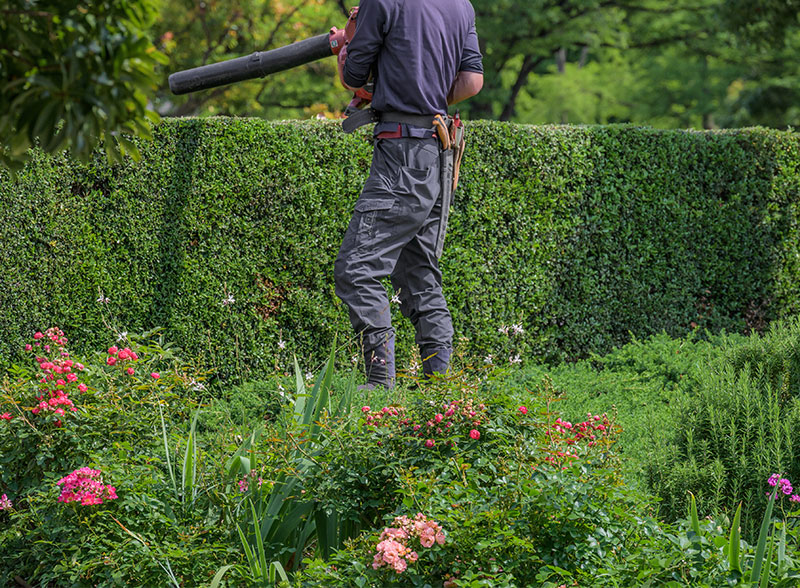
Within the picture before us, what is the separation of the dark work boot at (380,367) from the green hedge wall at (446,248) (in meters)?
0.85

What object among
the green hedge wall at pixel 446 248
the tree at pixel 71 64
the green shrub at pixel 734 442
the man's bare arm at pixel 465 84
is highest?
the man's bare arm at pixel 465 84

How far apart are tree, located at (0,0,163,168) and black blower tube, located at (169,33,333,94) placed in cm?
292

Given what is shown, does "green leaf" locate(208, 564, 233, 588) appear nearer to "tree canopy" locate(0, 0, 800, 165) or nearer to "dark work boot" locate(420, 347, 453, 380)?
"tree canopy" locate(0, 0, 800, 165)

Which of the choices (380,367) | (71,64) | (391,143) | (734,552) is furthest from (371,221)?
(71,64)

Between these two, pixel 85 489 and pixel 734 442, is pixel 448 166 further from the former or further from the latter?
pixel 85 489

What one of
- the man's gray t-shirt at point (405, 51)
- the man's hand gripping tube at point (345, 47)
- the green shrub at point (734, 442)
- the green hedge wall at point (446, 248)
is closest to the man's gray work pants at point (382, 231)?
the man's gray t-shirt at point (405, 51)

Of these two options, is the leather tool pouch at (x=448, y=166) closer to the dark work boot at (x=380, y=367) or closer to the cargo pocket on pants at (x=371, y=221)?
the cargo pocket on pants at (x=371, y=221)

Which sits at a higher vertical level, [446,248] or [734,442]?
[446,248]

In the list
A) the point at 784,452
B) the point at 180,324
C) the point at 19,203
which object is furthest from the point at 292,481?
the point at 19,203

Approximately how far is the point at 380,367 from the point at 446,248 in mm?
1811

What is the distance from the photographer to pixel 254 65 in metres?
4.60

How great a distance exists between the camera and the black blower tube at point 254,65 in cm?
458

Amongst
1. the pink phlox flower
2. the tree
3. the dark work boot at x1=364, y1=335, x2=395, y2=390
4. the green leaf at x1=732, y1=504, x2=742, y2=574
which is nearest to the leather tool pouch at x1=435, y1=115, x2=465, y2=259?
the dark work boot at x1=364, y1=335, x2=395, y2=390

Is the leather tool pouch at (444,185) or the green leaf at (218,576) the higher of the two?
the leather tool pouch at (444,185)
